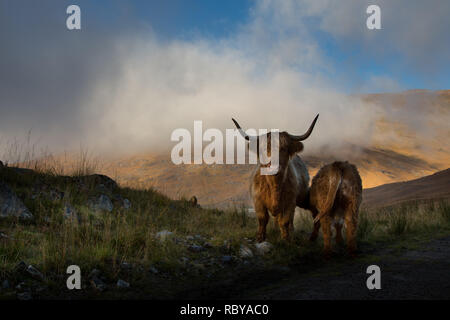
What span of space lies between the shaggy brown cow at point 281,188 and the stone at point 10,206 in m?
4.24

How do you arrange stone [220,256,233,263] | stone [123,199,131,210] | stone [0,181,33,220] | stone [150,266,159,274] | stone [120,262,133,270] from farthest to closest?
stone [123,199,131,210] < stone [0,181,33,220] < stone [220,256,233,263] < stone [150,266,159,274] < stone [120,262,133,270]

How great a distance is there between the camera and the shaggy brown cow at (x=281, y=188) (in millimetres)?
5270

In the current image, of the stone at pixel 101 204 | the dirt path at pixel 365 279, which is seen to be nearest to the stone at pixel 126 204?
the stone at pixel 101 204

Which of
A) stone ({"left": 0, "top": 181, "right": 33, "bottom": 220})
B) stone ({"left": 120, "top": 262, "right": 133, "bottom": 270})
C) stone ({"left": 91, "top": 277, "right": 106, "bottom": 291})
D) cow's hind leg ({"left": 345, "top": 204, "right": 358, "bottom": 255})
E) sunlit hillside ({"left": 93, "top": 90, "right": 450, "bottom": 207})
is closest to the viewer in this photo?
stone ({"left": 91, "top": 277, "right": 106, "bottom": 291})

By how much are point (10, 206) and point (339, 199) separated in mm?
5897

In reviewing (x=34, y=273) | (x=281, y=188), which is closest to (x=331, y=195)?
(x=281, y=188)

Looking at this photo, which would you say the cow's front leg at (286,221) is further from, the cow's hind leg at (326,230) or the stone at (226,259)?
the stone at (226,259)

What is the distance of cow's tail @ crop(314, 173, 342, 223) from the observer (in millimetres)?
5266

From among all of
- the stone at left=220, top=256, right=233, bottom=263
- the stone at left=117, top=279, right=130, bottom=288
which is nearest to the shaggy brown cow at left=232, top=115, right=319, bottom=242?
the stone at left=220, top=256, right=233, bottom=263

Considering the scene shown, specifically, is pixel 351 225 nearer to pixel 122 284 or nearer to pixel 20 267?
pixel 122 284

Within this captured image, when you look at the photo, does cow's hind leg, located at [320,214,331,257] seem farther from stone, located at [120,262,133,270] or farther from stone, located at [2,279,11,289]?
stone, located at [2,279,11,289]

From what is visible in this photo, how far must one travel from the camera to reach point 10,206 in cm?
628

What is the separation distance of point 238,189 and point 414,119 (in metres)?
69.7

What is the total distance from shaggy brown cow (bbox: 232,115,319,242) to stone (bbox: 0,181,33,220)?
424 cm
